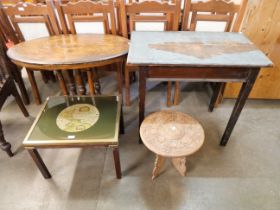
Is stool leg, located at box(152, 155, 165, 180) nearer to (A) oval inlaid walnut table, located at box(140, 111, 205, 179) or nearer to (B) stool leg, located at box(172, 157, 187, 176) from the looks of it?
(A) oval inlaid walnut table, located at box(140, 111, 205, 179)

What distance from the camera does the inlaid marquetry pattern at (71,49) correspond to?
4.13ft

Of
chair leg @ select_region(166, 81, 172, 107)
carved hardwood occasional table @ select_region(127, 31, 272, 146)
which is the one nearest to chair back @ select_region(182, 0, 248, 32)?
carved hardwood occasional table @ select_region(127, 31, 272, 146)

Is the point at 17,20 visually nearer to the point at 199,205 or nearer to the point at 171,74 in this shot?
the point at 171,74

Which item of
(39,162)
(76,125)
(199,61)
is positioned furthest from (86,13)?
(39,162)

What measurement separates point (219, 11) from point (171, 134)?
117 centimetres

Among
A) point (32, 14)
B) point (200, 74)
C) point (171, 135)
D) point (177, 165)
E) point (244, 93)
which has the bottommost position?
point (177, 165)

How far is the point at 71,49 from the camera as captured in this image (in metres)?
1.40

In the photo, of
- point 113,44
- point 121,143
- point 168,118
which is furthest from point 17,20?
point 168,118

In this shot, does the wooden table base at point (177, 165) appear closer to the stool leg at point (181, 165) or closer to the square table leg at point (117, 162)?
the stool leg at point (181, 165)

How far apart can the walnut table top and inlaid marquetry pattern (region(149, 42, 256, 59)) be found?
1.14 feet

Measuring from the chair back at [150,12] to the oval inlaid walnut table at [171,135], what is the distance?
0.86 m

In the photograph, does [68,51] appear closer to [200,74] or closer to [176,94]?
[200,74]

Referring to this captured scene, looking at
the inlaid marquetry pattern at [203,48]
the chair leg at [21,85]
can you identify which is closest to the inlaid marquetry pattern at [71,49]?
the inlaid marquetry pattern at [203,48]

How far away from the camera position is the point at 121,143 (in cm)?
161
